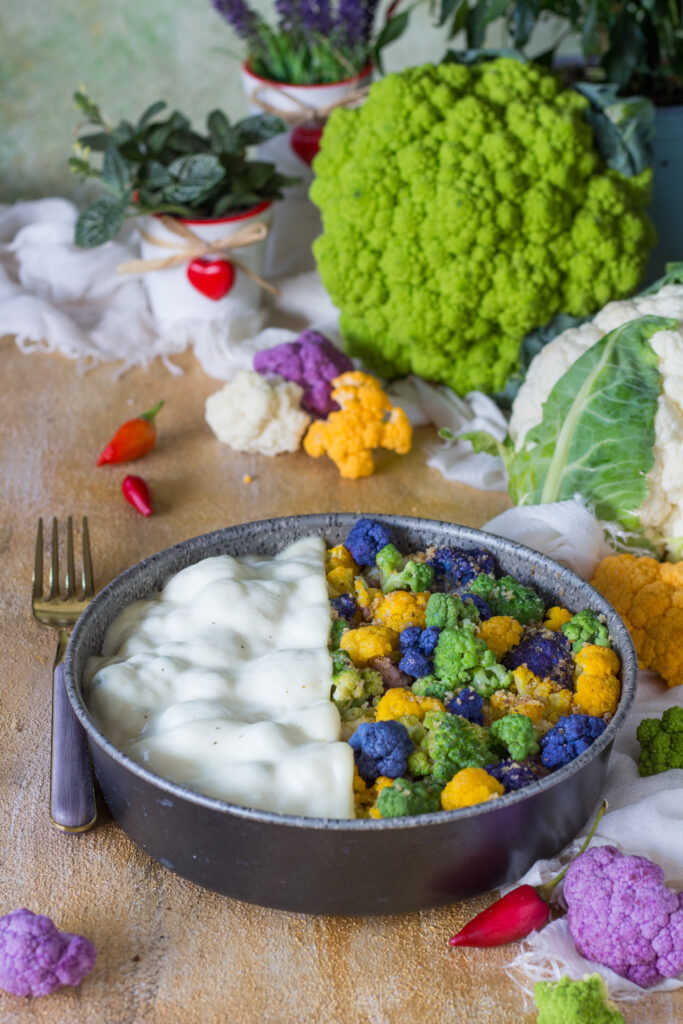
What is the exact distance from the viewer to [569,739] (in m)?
1.12

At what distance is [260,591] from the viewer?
133 centimetres

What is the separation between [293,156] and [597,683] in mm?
1766

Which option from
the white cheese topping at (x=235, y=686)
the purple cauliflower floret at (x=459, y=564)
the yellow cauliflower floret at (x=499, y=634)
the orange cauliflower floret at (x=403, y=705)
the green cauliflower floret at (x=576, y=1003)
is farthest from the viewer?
the purple cauliflower floret at (x=459, y=564)

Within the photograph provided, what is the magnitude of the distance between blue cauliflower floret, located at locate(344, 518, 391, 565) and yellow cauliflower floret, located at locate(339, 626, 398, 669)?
17 cm

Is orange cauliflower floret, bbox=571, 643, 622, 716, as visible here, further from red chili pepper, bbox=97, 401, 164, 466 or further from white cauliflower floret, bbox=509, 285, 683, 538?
red chili pepper, bbox=97, 401, 164, 466

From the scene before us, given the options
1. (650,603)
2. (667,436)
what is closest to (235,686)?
(650,603)

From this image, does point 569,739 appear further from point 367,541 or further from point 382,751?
point 367,541

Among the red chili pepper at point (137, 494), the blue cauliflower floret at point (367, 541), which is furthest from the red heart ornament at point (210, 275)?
the blue cauliflower floret at point (367, 541)

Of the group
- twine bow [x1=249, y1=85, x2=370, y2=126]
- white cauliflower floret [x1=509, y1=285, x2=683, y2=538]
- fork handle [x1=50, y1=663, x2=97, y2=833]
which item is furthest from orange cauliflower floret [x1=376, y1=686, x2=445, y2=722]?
twine bow [x1=249, y1=85, x2=370, y2=126]

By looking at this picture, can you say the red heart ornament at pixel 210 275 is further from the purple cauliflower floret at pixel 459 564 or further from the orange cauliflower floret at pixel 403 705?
the orange cauliflower floret at pixel 403 705

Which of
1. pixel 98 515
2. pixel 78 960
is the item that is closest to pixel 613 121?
pixel 98 515

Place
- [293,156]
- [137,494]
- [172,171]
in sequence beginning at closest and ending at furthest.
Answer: [137,494]
[172,171]
[293,156]

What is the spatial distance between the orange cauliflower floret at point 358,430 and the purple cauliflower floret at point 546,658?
716 mm

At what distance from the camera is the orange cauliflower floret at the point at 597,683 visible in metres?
1.19
